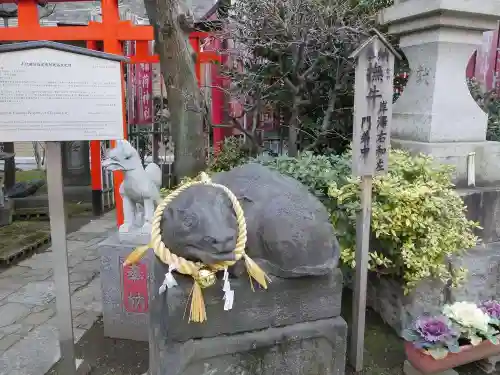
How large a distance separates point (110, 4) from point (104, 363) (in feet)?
15.2

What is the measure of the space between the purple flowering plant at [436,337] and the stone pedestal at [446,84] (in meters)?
1.68

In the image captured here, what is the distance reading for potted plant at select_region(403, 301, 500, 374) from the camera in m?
2.92

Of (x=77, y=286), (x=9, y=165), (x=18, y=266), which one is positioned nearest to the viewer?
(x=77, y=286)

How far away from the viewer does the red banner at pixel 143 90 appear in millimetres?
7863

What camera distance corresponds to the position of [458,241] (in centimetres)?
338

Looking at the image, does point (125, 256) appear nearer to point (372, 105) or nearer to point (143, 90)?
point (372, 105)

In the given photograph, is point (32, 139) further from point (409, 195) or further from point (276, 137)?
point (276, 137)

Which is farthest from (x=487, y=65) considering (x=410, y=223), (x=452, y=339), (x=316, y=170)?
(x=452, y=339)

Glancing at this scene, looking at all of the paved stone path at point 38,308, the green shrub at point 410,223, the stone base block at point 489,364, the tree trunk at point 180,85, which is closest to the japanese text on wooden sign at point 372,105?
the green shrub at point 410,223

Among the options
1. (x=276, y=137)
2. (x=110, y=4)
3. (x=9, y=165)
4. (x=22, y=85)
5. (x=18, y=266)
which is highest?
(x=110, y=4)

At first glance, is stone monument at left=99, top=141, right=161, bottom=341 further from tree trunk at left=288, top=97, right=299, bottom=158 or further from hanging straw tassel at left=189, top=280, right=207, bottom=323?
tree trunk at left=288, top=97, right=299, bottom=158

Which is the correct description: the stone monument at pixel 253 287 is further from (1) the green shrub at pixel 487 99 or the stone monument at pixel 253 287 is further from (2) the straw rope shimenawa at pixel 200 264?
(1) the green shrub at pixel 487 99

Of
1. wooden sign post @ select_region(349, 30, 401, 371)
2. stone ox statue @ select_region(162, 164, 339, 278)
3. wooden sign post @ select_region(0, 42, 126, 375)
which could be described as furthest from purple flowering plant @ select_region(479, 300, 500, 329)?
wooden sign post @ select_region(0, 42, 126, 375)

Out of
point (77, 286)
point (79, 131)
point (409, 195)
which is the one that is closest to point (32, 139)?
point (79, 131)
